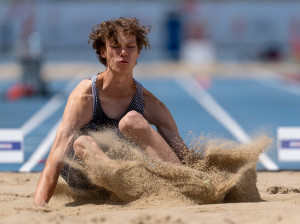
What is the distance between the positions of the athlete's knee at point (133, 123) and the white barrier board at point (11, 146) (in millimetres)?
2754

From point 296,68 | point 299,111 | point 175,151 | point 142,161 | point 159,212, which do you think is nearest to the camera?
point 159,212

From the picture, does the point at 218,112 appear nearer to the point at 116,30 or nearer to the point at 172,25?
the point at 116,30

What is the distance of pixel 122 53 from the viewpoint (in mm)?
4816

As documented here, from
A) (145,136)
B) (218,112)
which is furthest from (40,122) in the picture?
(145,136)

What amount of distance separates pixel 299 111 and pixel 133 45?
902cm

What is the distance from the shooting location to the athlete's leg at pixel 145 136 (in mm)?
4633

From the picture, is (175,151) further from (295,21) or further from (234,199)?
(295,21)

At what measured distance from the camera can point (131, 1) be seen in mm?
36000

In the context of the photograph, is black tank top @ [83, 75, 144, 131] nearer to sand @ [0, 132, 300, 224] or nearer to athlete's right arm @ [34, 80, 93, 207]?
athlete's right arm @ [34, 80, 93, 207]

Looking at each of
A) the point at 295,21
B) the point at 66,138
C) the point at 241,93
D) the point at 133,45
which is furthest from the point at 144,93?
the point at 295,21

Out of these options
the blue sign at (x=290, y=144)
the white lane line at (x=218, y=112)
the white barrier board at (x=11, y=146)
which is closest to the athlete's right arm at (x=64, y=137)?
the white barrier board at (x=11, y=146)

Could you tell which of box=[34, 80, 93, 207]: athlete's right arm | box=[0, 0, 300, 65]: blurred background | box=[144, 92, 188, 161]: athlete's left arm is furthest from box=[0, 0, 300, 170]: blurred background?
box=[34, 80, 93, 207]: athlete's right arm

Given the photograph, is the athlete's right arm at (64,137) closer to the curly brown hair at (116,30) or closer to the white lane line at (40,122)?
the curly brown hair at (116,30)

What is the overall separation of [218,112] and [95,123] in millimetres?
8451
